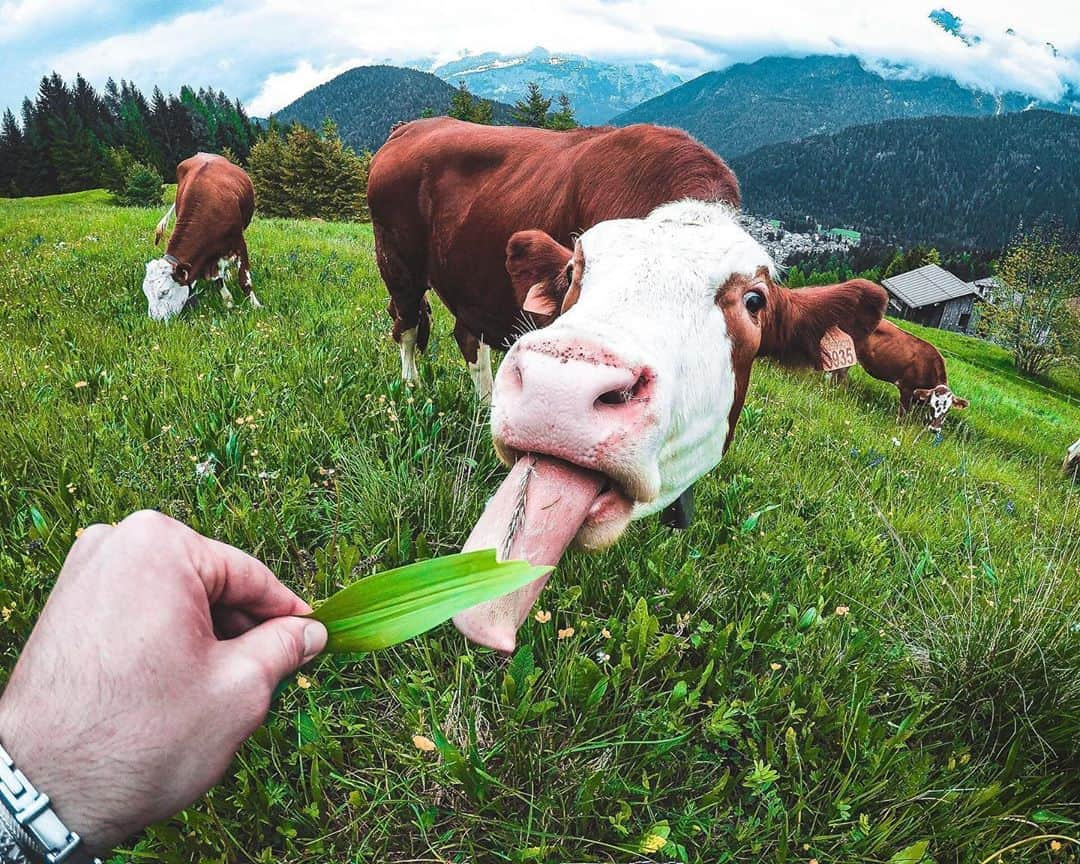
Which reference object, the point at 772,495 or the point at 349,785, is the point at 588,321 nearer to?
the point at 349,785

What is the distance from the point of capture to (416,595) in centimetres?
105

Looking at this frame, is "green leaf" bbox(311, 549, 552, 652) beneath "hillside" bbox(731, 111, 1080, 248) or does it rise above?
above

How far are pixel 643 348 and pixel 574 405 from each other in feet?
1.14

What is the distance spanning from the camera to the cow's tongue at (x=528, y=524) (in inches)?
58.2

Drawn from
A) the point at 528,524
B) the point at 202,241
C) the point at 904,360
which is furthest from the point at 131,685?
the point at 904,360

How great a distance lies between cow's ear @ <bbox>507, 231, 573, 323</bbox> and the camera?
9.59 feet

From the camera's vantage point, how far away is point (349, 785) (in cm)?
172

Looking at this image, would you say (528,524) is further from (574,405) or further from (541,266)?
(541,266)

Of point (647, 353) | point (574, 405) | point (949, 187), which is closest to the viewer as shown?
point (574, 405)

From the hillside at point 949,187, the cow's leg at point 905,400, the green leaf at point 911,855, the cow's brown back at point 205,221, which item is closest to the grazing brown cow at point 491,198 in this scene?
the green leaf at point 911,855

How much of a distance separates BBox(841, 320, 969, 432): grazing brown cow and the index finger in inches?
549

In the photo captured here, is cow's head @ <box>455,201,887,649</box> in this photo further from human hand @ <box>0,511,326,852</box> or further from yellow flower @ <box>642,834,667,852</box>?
yellow flower @ <box>642,834,667,852</box>

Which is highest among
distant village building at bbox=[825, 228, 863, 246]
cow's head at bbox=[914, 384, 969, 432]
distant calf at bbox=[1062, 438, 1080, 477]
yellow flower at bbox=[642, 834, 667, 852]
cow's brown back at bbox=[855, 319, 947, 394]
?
yellow flower at bbox=[642, 834, 667, 852]

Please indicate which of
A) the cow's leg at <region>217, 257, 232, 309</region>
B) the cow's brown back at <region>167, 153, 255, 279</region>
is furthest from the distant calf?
the cow's brown back at <region>167, 153, 255, 279</region>
